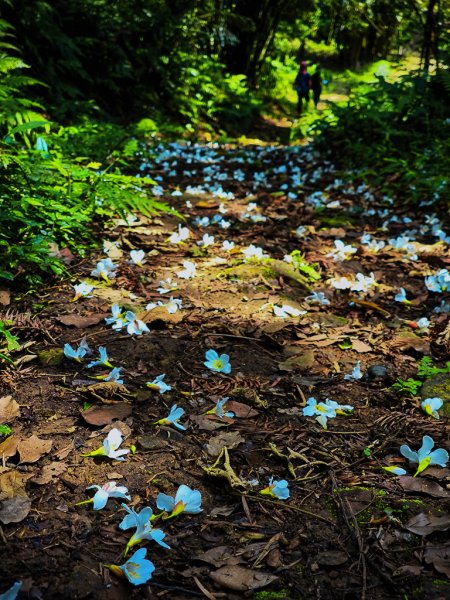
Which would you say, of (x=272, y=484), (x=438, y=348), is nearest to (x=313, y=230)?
(x=438, y=348)

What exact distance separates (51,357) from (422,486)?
66.6 inches

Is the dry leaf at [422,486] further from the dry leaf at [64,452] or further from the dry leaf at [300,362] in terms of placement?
the dry leaf at [64,452]

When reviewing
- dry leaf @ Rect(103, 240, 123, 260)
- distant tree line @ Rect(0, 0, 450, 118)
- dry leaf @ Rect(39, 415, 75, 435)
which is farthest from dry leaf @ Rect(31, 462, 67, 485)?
distant tree line @ Rect(0, 0, 450, 118)

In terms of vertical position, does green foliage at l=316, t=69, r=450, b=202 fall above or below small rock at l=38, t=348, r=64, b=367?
above

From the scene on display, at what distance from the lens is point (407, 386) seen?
7.37 ft

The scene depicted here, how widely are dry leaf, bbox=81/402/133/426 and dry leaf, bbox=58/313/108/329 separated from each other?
29.0 inches

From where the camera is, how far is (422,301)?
10.8 ft

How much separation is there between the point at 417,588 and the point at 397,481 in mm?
453

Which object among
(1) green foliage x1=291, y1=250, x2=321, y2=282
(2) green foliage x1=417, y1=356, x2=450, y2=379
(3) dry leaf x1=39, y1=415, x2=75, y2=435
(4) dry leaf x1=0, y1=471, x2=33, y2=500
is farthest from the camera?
(1) green foliage x1=291, y1=250, x2=321, y2=282

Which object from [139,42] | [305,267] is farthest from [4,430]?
[139,42]

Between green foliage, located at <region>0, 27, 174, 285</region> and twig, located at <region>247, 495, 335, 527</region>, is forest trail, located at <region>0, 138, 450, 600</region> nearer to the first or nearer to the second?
twig, located at <region>247, 495, 335, 527</region>

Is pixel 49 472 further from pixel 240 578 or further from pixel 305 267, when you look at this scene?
pixel 305 267

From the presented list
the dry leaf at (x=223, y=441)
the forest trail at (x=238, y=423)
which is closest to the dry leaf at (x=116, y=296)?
the forest trail at (x=238, y=423)

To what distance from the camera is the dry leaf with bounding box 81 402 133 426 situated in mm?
1866
